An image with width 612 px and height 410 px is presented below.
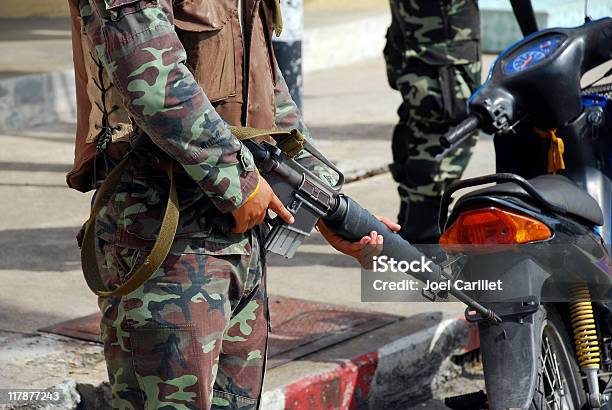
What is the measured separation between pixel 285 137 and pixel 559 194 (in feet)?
3.10

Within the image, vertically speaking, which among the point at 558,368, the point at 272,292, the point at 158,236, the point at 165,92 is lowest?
the point at 272,292

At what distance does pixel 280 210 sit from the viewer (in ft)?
7.75

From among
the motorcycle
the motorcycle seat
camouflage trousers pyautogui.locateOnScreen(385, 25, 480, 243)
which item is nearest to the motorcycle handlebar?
the motorcycle

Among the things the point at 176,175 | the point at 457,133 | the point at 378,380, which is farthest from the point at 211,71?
the point at 378,380

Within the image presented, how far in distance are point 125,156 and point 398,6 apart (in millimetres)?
2576

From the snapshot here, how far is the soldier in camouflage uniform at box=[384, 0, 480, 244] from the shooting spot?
15.1 feet

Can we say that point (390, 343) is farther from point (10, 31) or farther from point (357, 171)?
point (10, 31)

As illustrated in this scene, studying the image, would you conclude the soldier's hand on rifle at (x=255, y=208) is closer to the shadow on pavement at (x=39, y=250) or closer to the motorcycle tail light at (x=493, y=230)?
the motorcycle tail light at (x=493, y=230)

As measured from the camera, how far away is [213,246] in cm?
234

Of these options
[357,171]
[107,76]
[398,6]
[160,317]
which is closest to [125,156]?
[107,76]

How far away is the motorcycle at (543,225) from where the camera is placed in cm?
298

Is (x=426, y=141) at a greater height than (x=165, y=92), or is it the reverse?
(x=165, y=92)

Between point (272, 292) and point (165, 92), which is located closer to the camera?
point (165, 92)

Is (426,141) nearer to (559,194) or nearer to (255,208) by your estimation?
(559,194)
